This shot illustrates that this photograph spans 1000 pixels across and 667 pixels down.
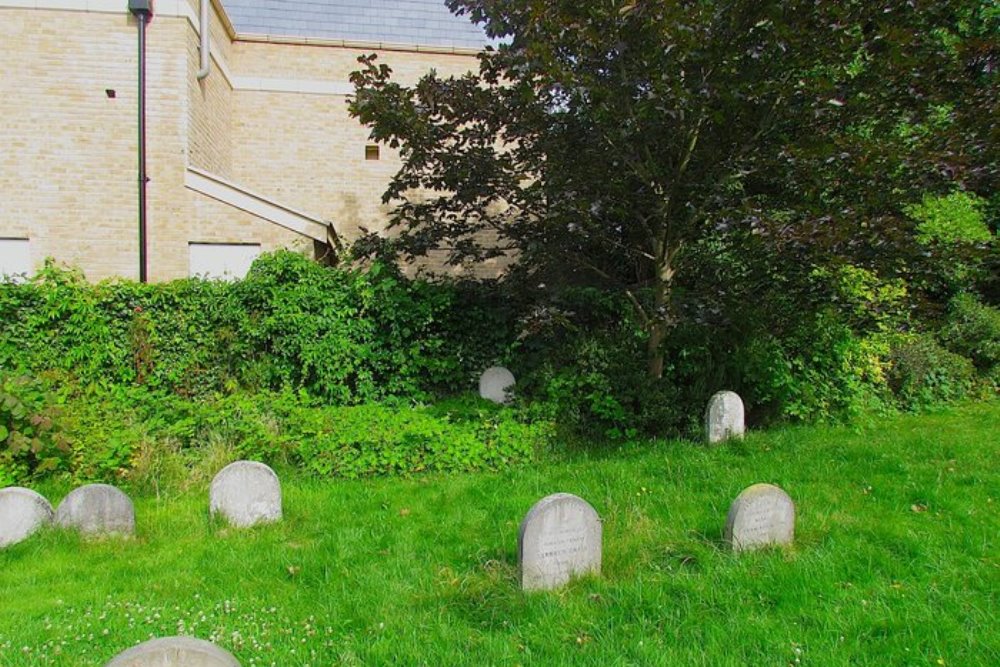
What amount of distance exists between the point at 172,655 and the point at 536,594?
6.53 ft

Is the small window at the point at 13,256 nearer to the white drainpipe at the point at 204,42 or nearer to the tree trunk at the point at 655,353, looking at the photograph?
the white drainpipe at the point at 204,42

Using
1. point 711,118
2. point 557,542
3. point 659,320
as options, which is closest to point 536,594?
point 557,542

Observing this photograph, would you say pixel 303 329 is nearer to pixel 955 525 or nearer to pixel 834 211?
pixel 834 211

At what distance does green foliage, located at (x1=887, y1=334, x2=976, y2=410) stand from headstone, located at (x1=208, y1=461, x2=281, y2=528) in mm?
8974

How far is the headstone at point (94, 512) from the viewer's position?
14.8 feet

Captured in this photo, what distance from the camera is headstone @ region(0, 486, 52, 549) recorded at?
441cm

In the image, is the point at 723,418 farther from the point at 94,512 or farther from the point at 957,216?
the point at 957,216

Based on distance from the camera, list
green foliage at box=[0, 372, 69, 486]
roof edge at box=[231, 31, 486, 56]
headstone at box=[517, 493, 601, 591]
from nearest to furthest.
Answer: headstone at box=[517, 493, 601, 591]
green foliage at box=[0, 372, 69, 486]
roof edge at box=[231, 31, 486, 56]

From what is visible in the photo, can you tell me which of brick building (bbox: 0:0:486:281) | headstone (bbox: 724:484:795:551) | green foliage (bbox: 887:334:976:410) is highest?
brick building (bbox: 0:0:486:281)

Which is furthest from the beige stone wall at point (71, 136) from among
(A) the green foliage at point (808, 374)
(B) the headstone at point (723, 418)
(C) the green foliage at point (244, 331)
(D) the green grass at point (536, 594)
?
(A) the green foliage at point (808, 374)

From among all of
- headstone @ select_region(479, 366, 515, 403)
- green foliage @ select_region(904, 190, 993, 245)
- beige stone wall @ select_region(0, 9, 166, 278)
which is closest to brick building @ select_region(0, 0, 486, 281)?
beige stone wall @ select_region(0, 9, 166, 278)

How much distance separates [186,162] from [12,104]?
3149 mm

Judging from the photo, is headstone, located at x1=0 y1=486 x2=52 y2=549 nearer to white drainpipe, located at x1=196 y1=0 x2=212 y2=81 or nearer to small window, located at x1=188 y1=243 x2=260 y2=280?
small window, located at x1=188 y1=243 x2=260 y2=280

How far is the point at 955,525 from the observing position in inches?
175
